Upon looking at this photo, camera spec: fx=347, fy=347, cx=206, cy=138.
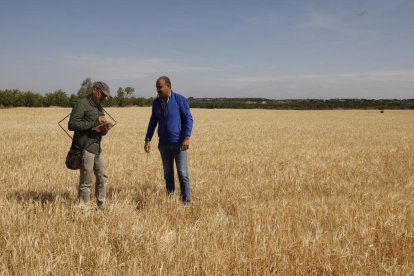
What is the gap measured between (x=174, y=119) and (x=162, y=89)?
0.56m

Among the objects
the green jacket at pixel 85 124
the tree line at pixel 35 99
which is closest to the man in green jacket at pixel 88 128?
the green jacket at pixel 85 124

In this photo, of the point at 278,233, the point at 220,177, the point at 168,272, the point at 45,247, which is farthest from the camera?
the point at 220,177

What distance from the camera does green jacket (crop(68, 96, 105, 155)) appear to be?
505 cm

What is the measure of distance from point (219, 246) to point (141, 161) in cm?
708

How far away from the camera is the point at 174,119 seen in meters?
5.93

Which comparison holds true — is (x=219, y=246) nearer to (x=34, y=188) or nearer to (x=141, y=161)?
(x=34, y=188)

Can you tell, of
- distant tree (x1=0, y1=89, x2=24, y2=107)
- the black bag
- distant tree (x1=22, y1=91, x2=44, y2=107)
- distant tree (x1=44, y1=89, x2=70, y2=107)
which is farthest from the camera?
distant tree (x1=44, y1=89, x2=70, y2=107)

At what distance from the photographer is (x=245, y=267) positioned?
130 inches

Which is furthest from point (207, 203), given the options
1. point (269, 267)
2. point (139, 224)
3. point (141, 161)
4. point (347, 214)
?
point (141, 161)

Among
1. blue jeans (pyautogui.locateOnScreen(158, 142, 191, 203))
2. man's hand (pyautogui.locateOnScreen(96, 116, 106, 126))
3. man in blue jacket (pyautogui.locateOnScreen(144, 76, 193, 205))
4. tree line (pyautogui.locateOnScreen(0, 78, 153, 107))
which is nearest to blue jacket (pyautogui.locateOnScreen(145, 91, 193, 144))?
man in blue jacket (pyautogui.locateOnScreen(144, 76, 193, 205))

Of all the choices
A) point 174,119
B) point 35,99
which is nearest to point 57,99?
point 35,99

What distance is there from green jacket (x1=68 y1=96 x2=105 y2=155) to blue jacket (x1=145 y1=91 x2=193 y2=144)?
44.0 inches

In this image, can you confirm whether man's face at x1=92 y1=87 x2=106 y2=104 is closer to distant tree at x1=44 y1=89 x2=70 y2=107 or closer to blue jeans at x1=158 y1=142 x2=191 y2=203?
blue jeans at x1=158 y1=142 x2=191 y2=203

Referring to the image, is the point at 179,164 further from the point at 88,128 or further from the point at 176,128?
the point at 88,128
